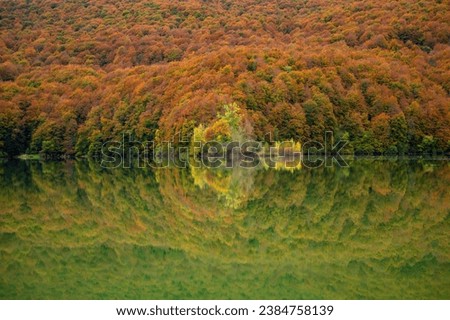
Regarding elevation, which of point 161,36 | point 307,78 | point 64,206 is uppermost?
point 161,36

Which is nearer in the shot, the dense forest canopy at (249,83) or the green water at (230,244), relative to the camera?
the green water at (230,244)

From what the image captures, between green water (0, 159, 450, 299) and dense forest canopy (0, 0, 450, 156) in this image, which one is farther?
dense forest canopy (0, 0, 450, 156)

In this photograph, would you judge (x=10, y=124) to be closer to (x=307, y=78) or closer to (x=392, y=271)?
(x=307, y=78)

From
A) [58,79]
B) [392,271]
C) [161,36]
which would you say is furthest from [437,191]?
[161,36]

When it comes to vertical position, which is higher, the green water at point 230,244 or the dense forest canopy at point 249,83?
the dense forest canopy at point 249,83
